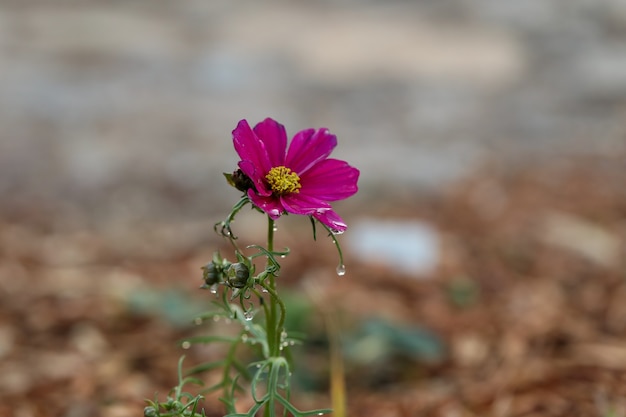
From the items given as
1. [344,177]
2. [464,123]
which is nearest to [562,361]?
[344,177]

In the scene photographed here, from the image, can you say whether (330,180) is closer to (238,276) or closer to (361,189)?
(238,276)

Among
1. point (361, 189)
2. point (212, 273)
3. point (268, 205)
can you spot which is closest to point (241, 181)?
point (268, 205)

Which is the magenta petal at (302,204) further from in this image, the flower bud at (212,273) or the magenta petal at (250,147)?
the flower bud at (212,273)

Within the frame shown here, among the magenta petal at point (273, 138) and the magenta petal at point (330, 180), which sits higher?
the magenta petal at point (273, 138)

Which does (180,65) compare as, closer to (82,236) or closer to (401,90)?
(401,90)

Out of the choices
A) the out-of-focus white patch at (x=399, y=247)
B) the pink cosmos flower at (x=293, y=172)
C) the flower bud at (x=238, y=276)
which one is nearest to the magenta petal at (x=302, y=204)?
the pink cosmos flower at (x=293, y=172)

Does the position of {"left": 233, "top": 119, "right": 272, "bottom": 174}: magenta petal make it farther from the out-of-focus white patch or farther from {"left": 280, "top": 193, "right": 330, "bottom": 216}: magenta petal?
the out-of-focus white patch
